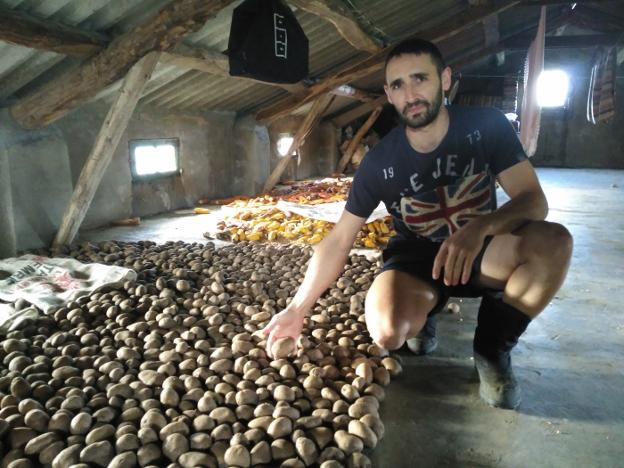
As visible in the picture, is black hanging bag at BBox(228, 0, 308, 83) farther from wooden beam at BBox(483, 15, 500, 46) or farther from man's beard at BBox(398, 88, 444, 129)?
wooden beam at BBox(483, 15, 500, 46)

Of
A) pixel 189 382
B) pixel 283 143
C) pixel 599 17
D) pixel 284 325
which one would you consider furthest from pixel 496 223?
pixel 599 17

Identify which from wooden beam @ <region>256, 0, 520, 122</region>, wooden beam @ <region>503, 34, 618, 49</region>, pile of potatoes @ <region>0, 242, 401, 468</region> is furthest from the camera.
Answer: wooden beam @ <region>503, 34, 618, 49</region>

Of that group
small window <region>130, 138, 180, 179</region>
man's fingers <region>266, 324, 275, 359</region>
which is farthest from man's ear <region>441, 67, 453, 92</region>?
small window <region>130, 138, 180, 179</region>

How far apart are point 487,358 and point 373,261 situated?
1866mm

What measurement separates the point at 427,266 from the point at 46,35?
2.88 meters

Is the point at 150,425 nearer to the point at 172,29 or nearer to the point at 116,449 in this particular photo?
the point at 116,449

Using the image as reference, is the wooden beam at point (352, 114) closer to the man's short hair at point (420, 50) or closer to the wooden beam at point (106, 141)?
the wooden beam at point (106, 141)

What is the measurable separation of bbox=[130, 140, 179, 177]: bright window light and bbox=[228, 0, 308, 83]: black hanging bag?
8.49ft

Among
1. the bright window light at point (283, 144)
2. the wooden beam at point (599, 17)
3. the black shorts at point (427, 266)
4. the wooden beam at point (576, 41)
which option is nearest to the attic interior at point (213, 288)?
the black shorts at point (427, 266)

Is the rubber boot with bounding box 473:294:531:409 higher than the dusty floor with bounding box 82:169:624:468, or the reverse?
the rubber boot with bounding box 473:294:531:409

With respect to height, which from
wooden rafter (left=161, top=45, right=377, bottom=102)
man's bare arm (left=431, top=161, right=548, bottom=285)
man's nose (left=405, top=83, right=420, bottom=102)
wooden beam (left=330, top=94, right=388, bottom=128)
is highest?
wooden beam (left=330, top=94, right=388, bottom=128)

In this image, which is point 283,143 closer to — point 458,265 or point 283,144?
point 283,144

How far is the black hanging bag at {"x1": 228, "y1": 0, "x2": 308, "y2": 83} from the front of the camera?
3432 mm

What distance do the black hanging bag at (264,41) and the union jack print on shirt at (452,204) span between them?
219 cm
